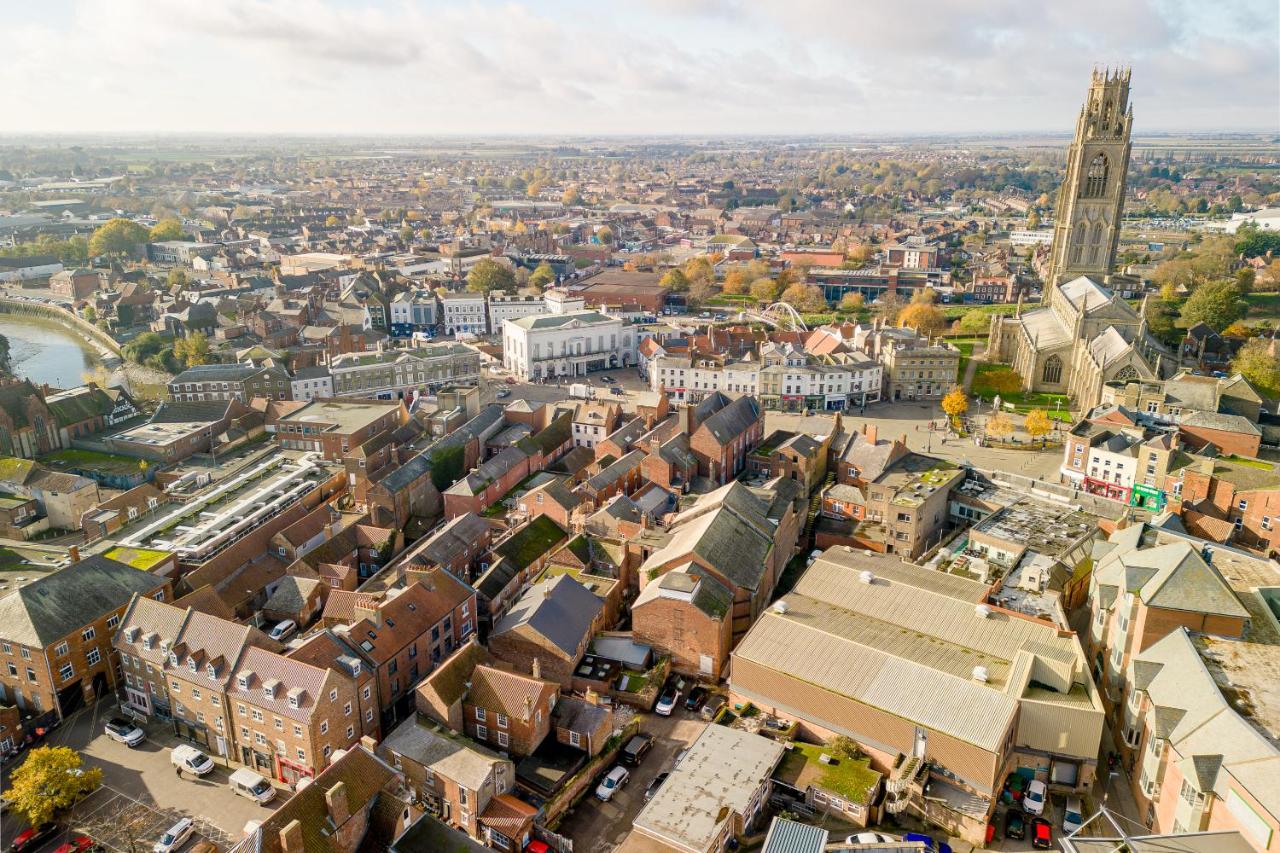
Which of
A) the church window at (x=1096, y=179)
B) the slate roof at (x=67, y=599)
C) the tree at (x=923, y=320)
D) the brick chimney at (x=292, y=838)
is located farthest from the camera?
the tree at (x=923, y=320)

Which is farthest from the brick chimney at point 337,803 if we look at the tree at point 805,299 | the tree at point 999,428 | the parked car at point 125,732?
the tree at point 805,299

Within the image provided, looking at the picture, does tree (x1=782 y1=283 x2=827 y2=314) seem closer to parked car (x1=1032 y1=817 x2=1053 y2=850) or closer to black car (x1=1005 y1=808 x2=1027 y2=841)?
black car (x1=1005 y1=808 x2=1027 y2=841)

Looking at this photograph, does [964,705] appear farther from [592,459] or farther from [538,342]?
[538,342]

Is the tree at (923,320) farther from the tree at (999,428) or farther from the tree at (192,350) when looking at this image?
the tree at (192,350)

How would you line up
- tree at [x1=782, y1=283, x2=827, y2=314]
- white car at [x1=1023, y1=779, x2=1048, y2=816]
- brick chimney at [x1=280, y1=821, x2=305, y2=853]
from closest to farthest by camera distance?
1. brick chimney at [x1=280, y1=821, x2=305, y2=853]
2. white car at [x1=1023, y1=779, x2=1048, y2=816]
3. tree at [x1=782, y1=283, x2=827, y2=314]

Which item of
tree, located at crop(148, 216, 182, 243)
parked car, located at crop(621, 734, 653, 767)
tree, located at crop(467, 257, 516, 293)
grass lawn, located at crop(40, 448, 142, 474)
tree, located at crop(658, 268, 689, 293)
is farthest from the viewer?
tree, located at crop(148, 216, 182, 243)

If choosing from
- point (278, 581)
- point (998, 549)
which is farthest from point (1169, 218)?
point (278, 581)

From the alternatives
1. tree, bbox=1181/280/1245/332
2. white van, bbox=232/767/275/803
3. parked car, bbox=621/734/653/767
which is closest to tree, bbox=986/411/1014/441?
tree, bbox=1181/280/1245/332
